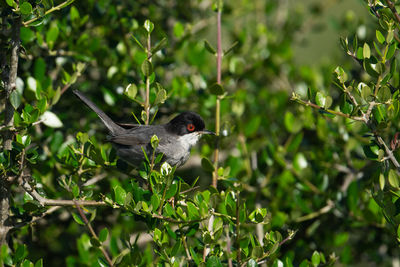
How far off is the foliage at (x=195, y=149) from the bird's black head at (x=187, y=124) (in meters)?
0.20

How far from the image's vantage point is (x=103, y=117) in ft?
13.6

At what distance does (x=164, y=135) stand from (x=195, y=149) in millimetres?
718

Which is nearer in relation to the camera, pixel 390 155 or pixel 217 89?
pixel 390 155

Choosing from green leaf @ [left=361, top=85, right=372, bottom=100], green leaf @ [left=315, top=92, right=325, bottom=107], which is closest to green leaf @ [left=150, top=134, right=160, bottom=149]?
green leaf @ [left=315, top=92, right=325, bottom=107]

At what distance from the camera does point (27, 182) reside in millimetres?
2955

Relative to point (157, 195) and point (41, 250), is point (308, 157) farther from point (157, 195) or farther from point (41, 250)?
point (41, 250)

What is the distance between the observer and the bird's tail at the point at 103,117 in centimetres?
403

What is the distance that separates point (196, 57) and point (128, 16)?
1040mm

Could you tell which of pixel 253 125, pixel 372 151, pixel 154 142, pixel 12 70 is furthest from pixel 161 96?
pixel 253 125

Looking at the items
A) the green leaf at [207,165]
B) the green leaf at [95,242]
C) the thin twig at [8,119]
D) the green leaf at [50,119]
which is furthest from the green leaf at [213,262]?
the green leaf at [50,119]

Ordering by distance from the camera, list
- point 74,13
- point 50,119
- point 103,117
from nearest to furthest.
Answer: point 50,119 → point 74,13 → point 103,117

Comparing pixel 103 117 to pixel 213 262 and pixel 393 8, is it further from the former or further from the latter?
pixel 393 8

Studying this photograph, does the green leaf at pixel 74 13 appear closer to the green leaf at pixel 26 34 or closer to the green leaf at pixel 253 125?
the green leaf at pixel 26 34

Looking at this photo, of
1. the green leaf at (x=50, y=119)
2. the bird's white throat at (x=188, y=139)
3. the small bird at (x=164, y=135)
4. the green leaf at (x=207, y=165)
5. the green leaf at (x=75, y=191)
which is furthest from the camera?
the bird's white throat at (x=188, y=139)
